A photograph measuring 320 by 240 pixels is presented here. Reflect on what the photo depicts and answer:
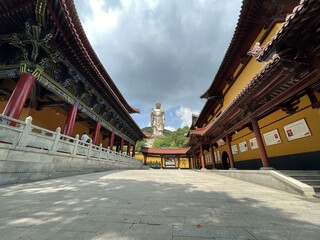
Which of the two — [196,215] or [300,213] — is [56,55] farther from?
[300,213]

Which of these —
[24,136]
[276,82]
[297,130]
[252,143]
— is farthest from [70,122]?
[297,130]

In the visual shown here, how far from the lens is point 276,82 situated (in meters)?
4.06

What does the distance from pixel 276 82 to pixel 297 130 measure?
2796mm

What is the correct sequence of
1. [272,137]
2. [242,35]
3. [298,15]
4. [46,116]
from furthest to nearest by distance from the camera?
[46,116], [242,35], [272,137], [298,15]

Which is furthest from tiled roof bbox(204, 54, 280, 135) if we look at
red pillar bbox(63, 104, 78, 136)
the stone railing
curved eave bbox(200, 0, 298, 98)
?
red pillar bbox(63, 104, 78, 136)

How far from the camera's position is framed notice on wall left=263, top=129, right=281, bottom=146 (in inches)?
252

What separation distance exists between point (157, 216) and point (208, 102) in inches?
464

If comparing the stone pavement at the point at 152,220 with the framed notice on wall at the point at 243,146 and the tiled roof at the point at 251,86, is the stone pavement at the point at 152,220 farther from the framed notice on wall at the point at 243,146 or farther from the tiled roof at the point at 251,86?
the framed notice on wall at the point at 243,146

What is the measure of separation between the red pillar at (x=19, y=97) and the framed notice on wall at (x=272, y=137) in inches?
410

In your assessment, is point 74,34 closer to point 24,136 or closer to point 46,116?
point 24,136

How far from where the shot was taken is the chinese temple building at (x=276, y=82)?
9.79 feet

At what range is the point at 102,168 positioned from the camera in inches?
379

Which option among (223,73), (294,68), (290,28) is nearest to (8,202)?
(290,28)

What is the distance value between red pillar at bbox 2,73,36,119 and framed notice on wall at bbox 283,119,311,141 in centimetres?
1037
